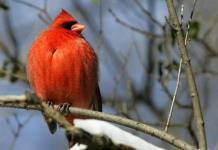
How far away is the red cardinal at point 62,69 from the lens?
4492mm

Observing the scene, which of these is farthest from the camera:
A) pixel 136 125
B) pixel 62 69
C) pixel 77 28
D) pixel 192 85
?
pixel 77 28

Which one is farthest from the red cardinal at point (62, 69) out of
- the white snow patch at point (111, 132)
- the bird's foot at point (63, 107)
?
the white snow patch at point (111, 132)

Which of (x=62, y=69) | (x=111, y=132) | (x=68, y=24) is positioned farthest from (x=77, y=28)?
(x=111, y=132)

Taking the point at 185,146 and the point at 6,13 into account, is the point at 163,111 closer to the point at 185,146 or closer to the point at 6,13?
the point at 6,13

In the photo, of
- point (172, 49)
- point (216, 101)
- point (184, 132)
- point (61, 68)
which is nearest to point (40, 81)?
point (61, 68)

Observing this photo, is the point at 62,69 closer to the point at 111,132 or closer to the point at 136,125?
the point at 136,125

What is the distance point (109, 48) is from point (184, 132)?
1.66m

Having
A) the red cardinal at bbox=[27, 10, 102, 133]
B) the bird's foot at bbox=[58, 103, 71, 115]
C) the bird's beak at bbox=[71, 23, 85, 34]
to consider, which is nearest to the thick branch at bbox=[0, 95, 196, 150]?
the bird's foot at bbox=[58, 103, 71, 115]

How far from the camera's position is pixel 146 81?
835 centimetres

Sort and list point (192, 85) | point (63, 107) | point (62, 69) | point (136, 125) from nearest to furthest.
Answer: point (136, 125) → point (192, 85) → point (63, 107) → point (62, 69)

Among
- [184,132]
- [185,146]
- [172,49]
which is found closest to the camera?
[185,146]

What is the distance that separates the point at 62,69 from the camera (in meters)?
4.48

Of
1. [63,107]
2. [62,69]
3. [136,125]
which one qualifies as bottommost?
[63,107]

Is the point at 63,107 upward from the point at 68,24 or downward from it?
downward
